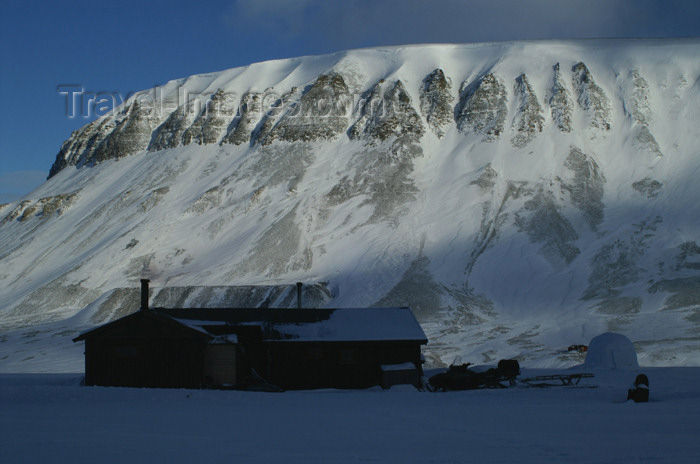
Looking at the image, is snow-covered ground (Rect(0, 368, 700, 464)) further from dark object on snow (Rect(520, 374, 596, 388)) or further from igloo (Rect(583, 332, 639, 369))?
igloo (Rect(583, 332, 639, 369))

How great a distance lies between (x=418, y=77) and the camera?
105 meters

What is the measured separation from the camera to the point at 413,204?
84625 mm

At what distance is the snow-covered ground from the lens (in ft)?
38.8

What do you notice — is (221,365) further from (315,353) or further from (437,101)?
(437,101)

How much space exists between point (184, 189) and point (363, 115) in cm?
2562

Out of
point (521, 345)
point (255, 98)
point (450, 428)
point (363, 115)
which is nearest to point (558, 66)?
point (363, 115)

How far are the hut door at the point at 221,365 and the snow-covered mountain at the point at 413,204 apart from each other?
24.0 m

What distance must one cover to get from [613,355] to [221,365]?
59.7 ft

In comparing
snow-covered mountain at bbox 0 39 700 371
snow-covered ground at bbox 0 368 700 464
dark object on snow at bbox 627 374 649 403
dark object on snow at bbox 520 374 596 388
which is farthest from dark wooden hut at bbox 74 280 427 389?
snow-covered mountain at bbox 0 39 700 371

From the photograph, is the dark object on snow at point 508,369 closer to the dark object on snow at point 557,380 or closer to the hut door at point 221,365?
the dark object on snow at point 557,380

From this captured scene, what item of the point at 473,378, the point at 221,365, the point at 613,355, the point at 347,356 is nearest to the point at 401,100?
the point at 613,355

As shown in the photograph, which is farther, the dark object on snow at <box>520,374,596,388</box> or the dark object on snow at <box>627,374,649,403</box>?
the dark object on snow at <box>520,374,596,388</box>

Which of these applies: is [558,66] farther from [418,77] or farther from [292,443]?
[292,443]

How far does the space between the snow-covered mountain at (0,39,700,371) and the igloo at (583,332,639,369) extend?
1014 centimetres
